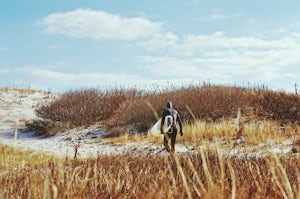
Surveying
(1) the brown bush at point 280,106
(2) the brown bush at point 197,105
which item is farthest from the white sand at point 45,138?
(1) the brown bush at point 280,106

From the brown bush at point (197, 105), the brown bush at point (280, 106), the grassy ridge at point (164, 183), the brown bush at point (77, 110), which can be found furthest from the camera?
the brown bush at point (77, 110)

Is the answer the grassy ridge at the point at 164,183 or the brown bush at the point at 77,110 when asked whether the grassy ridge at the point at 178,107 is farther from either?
the grassy ridge at the point at 164,183

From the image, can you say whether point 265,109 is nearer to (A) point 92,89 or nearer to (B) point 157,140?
(B) point 157,140

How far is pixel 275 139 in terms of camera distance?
1245cm

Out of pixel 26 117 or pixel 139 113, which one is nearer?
pixel 139 113

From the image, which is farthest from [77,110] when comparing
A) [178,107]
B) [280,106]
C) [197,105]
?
[280,106]

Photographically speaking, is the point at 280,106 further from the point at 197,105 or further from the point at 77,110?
the point at 77,110

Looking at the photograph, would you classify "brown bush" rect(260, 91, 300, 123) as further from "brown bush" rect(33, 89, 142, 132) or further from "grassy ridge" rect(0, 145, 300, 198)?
"grassy ridge" rect(0, 145, 300, 198)

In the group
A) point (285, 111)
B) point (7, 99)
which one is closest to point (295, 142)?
point (285, 111)

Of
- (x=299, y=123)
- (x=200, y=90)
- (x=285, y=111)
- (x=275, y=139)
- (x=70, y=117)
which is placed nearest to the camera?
(x=275, y=139)

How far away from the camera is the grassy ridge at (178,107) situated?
18.2 metres

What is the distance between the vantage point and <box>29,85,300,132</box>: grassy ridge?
1823 cm

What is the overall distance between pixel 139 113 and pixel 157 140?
4.41 m

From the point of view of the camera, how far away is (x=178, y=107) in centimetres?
1898
